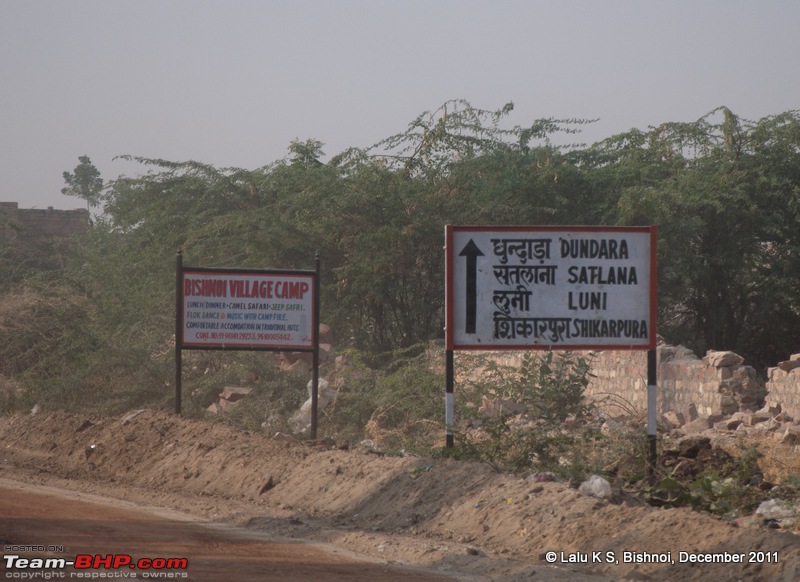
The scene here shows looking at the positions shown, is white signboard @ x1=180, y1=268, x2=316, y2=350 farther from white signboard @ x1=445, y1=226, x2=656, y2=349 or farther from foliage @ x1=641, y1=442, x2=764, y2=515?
foliage @ x1=641, y1=442, x2=764, y2=515

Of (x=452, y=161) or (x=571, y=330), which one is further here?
(x=452, y=161)

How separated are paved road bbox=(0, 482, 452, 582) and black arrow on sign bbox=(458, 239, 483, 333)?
2778mm

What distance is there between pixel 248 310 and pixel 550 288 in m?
4.72

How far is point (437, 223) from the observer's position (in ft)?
69.5

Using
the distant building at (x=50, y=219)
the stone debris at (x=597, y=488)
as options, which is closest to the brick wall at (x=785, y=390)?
the stone debris at (x=597, y=488)

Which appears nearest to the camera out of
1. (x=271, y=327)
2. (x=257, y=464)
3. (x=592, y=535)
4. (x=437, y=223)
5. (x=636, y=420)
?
(x=592, y=535)

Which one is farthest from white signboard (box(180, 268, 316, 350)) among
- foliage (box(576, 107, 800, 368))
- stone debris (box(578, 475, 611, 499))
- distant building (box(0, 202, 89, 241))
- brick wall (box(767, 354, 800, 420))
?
distant building (box(0, 202, 89, 241))

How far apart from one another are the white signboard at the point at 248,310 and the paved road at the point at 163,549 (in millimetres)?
3665

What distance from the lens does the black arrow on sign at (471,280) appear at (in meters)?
9.40

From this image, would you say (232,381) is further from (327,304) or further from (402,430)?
(327,304)

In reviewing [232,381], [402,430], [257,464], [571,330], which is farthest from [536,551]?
[232,381]

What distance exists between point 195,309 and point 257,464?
2878 millimetres

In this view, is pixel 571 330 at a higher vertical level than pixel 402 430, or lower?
higher

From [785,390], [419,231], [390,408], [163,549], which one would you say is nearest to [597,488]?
[163,549]
